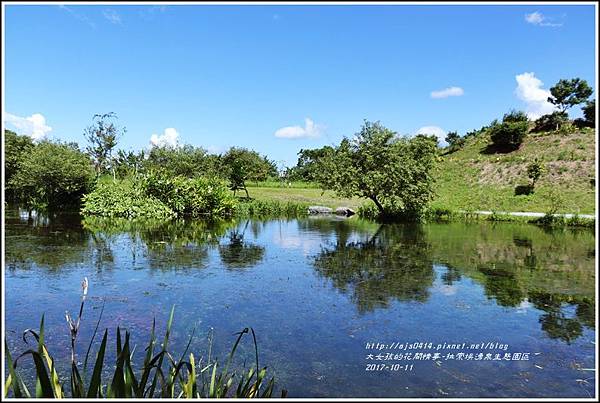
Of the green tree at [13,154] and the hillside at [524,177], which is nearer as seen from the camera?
the hillside at [524,177]

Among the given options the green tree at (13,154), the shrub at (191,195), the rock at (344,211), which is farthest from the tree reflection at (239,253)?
the green tree at (13,154)

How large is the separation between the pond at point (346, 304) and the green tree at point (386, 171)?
7.21m

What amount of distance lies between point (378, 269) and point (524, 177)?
23.8 metres

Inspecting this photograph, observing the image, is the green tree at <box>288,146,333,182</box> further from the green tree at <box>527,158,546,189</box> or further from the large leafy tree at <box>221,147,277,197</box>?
the green tree at <box>527,158,546,189</box>

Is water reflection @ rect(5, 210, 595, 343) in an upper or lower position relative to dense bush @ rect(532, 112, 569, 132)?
lower

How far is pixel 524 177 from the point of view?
29.9 m

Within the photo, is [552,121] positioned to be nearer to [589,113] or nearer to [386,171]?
[589,113]

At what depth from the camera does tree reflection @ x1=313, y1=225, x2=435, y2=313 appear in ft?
26.7

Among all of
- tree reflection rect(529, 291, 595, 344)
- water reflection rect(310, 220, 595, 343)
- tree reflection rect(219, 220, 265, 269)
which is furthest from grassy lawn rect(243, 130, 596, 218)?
tree reflection rect(529, 291, 595, 344)

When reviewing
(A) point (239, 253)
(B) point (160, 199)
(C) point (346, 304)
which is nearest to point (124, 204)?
(B) point (160, 199)

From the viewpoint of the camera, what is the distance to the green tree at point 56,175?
23.9 metres

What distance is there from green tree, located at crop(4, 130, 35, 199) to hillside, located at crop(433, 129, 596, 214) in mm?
26252

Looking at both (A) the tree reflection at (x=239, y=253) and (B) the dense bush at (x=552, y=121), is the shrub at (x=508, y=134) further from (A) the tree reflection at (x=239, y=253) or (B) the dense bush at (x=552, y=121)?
(A) the tree reflection at (x=239, y=253)

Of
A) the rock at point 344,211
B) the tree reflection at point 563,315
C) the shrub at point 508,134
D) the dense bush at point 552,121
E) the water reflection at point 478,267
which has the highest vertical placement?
the dense bush at point 552,121
